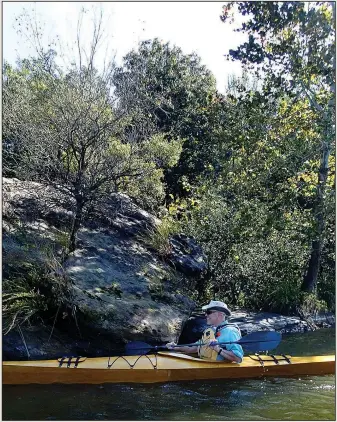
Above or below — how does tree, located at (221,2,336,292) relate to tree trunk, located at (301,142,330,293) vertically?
above

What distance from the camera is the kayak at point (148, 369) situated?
18.0ft

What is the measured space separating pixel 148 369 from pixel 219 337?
923 millimetres

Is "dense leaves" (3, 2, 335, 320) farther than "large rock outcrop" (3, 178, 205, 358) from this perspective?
Yes

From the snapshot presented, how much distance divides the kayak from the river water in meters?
0.09

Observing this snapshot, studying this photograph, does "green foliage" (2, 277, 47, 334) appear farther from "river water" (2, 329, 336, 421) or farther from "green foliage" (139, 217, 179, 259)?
"green foliage" (139, 217, 179, 259)

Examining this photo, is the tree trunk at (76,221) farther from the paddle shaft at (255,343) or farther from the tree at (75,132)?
the paddle shaft at (255,343)

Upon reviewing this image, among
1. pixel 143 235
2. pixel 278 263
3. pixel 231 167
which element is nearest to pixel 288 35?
pixel 231 167

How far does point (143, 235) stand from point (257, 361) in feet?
11.3

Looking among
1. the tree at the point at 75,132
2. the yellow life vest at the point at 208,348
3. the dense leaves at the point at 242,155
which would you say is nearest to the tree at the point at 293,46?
the dense leaves at the point at 242,155

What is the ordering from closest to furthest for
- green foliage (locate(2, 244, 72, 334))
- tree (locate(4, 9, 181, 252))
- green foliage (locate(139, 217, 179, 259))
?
green foliage (locate(2, 244, 72, 334)), tree (locate(4, 9, 181, 252)), green foliage (locate(139, 217, 179, 259))

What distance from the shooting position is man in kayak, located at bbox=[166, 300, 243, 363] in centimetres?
568

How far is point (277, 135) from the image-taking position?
880cm

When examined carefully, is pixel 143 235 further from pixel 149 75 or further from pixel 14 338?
pixel 149 75

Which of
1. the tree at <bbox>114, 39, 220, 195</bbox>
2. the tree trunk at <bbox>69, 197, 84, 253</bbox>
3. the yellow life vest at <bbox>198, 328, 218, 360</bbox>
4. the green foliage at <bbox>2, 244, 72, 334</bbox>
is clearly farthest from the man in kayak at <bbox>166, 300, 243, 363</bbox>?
the tree at <bbox>114, 39, 220, 195</bbox>
